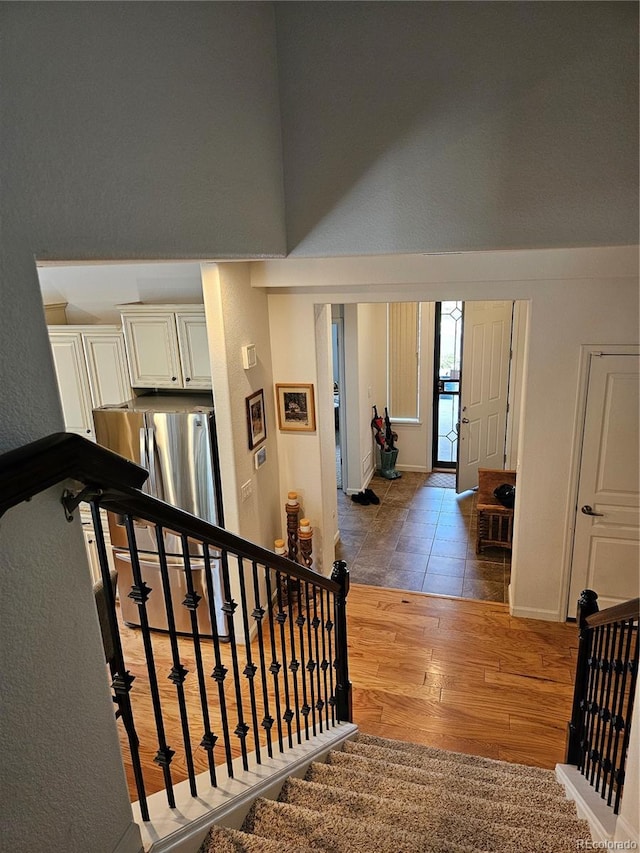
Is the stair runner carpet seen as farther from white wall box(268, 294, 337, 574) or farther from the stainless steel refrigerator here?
white wall box(268, 294, 337, 574)

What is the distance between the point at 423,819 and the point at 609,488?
2.88 metres

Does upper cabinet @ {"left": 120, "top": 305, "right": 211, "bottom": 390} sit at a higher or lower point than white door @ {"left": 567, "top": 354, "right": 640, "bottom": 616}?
higher

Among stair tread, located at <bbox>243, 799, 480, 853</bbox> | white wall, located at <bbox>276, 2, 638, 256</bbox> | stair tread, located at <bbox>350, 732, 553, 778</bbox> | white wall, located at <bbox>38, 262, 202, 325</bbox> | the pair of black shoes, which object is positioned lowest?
the pair of black shoes

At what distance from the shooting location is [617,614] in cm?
185

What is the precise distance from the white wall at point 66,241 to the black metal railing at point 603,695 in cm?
152

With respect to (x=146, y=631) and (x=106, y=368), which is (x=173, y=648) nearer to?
(x=146, y=631)

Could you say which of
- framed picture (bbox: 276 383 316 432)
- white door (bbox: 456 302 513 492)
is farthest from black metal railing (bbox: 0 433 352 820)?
white door (bbox: 456 302 513 492)

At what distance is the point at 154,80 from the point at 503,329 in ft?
17.5

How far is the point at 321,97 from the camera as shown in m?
2.04

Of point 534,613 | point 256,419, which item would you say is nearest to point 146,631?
point 256,419

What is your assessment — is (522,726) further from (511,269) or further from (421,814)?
(511,269)

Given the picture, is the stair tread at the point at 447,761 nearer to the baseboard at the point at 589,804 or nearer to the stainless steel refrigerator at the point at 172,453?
the baseboard at the point at 589,804

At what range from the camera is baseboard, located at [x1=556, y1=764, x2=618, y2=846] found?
1778 millimetres

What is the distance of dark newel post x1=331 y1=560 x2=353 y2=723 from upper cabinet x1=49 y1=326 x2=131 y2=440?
233 centimetres
